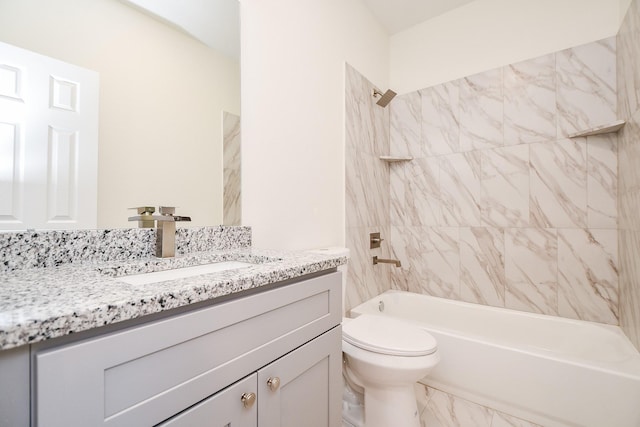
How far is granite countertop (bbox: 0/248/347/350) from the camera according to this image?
366 mm

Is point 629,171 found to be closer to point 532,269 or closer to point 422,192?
point 532,269

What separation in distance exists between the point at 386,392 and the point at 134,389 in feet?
4.06

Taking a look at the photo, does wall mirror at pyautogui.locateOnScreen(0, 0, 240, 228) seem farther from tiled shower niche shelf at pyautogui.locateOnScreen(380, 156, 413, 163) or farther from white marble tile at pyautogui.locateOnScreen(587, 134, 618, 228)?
white marble tile at pyautogui.locateOnScreen(587, 134, 618, 228)

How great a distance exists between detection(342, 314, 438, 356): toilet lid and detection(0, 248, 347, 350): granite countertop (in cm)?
72

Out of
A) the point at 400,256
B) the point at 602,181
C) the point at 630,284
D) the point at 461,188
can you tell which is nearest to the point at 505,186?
the point at 461,188

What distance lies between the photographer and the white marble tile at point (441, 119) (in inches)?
89.8

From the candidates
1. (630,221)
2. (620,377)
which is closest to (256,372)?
(620,377)

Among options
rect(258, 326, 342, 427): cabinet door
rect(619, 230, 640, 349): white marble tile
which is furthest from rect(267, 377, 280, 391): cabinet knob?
rect(619, 230, 640, 349): white marble tile

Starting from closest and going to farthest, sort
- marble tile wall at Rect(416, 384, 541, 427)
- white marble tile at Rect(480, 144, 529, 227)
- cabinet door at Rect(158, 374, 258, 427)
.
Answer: cabinet door at Rect(158, 374, 258, 427), marble tile wall at Rect(416, 384, 541, 427), white marble tile at Rect(480, 144, 529, 227)

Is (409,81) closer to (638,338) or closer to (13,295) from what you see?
(638,338)

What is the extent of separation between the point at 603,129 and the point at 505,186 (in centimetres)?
59

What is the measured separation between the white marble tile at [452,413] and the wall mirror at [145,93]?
61.3 inches

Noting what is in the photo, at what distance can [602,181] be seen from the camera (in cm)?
177

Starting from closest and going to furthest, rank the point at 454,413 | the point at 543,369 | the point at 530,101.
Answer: the point at 543,369 → the point at 454,413 → the point at 530,101
